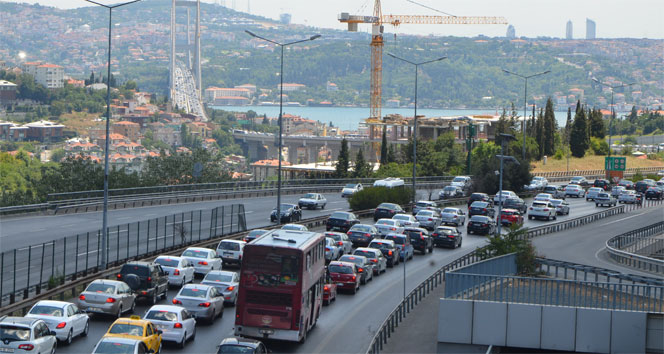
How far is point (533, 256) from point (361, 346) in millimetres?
11600

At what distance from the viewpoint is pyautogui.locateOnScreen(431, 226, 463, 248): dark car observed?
A: 4466 cm

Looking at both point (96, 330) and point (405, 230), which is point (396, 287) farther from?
point (96, 330)

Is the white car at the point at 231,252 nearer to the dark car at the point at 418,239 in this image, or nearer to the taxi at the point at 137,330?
the dark car at the point at 418,239

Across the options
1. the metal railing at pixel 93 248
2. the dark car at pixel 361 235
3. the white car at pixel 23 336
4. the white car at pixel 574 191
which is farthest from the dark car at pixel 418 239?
the white car at pixel 574 191

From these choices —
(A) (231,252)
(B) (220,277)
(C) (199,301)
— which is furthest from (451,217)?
(C) (199,301)

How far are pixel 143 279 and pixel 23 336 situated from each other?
7.91 m

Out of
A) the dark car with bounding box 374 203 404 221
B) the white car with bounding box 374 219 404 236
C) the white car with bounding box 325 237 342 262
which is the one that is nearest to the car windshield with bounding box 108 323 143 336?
the white car with bounding box 325 237 342 262

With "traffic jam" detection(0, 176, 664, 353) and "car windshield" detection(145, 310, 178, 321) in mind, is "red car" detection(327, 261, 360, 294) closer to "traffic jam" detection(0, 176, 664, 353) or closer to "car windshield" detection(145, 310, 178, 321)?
"traffic jam" detection(0, 176, 664, 353)

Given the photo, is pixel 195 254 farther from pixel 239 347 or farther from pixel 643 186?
pixel 643 186

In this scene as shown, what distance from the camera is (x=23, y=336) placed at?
18.6 metres

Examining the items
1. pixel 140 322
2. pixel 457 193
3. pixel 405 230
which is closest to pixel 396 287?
pixel 405 230

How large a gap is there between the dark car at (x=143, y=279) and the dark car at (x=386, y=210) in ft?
88.3

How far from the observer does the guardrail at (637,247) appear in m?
38.8

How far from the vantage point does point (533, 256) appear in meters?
33.1
